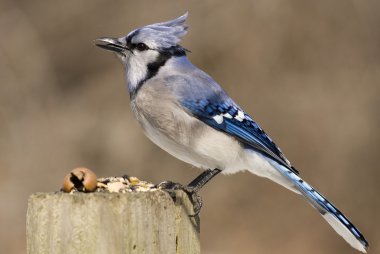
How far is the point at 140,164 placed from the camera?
6.54 meters

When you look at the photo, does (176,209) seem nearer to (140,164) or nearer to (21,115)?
(140,164)

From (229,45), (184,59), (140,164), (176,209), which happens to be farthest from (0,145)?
(176,209)

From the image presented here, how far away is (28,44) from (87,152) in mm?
1086

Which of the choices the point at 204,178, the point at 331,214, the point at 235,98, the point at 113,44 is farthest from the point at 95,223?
the point at 235,98

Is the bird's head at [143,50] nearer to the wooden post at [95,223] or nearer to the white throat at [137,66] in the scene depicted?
the white throat at [137,66]

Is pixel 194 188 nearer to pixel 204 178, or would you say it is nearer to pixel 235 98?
pixel 204 178

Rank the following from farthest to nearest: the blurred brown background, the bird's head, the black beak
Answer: the blurred brown background
the black beak
the bird's head

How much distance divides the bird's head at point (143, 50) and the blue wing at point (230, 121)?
22 centimetres

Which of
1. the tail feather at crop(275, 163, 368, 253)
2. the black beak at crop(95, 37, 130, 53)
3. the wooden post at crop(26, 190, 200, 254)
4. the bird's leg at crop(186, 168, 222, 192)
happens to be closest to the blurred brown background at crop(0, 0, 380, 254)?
the tail feather at crop(275, 163, 368, 253)

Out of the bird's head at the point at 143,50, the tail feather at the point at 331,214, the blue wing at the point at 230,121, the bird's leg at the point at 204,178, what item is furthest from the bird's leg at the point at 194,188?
the bird's head at the point at 143,50

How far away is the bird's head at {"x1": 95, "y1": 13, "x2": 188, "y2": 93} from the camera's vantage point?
10.5ft

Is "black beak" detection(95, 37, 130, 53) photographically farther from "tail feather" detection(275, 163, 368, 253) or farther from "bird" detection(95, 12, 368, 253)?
"tail feather" detection(275, 163, 368, 253)

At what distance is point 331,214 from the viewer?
3068 millimetres

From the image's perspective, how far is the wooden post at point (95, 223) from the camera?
6.48ft
